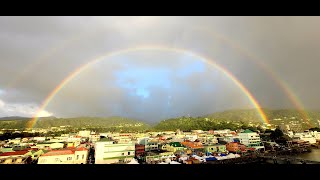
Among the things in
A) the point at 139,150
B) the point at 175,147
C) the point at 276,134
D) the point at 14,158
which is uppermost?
the point at 276,134

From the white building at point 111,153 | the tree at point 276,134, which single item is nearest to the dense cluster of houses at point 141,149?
the white building at point 111,153

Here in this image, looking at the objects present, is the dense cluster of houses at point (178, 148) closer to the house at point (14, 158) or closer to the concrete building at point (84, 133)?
the house at point (14, 158)

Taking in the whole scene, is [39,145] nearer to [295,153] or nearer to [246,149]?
[246,149]

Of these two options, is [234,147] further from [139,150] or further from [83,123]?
[83,123]

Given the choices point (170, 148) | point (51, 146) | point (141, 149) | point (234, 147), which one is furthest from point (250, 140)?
point (51, 146)

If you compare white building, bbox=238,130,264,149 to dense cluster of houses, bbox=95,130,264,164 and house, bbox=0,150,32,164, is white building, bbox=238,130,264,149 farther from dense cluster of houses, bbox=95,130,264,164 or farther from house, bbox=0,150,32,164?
→ house, bbox=0,150,32,164
